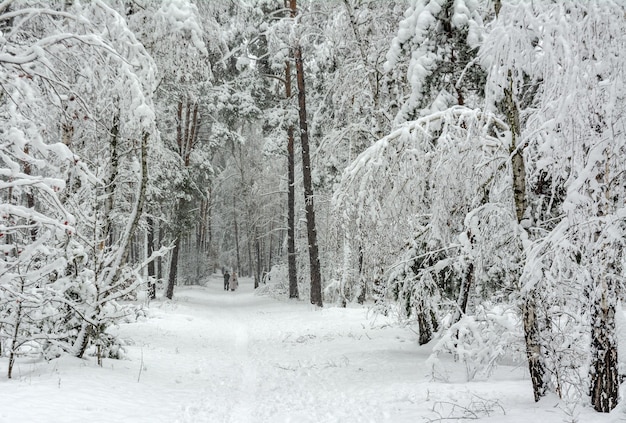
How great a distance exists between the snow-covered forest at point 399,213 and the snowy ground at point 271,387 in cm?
6

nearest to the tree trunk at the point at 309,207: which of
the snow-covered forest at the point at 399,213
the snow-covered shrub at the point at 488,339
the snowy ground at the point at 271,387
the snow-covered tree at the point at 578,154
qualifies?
the snow-covered forest at the point at 399,213

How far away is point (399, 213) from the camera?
264 inches

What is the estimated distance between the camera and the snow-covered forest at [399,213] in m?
4.11

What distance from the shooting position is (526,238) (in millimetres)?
5008

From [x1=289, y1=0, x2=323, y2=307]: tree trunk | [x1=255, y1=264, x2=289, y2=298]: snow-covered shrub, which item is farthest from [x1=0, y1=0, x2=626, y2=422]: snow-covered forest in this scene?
[x1=255, y1=264, x2=289, y2=298]: snow-covered shrub

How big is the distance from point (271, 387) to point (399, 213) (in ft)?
11.9

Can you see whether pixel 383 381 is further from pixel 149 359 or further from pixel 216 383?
pixel 149 359

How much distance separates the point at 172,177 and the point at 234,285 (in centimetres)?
1851

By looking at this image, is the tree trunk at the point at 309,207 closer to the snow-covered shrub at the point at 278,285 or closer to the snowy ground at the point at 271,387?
the snowy ground at the point at 271,387

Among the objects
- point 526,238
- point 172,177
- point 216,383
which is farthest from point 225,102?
point 526,238

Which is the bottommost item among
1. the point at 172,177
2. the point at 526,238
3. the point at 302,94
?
the point at 526,238

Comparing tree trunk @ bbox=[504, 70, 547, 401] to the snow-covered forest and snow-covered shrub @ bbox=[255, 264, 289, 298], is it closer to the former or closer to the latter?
the snow-covered forest

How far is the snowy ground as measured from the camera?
5254 mm

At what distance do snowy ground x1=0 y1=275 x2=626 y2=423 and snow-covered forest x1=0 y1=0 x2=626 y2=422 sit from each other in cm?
6
